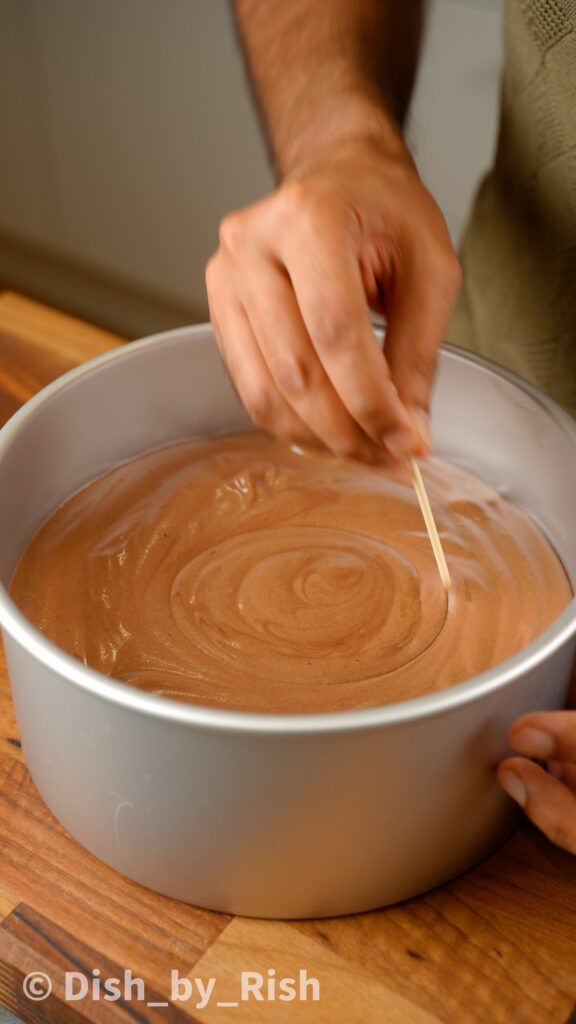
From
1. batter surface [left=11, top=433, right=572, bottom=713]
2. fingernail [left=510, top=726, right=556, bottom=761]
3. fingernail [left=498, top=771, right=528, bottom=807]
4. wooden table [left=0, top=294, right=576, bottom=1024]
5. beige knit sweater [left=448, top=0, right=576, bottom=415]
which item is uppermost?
beige knit sweater [left=448, top=0, right=576, bottom=415]

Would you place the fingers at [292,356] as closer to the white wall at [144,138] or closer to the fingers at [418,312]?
the fingers at [418,312]

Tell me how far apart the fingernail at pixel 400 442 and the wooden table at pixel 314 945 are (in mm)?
257

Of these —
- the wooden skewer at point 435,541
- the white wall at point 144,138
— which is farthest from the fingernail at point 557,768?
the white wall at point 144,138

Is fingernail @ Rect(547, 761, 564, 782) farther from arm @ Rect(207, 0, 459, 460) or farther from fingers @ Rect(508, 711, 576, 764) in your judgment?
arm @ Rect(207, 0, 459, 460)

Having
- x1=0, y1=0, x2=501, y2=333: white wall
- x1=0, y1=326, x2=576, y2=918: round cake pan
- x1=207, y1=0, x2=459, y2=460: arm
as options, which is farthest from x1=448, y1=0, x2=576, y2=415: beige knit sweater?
x1=0, y1=0, x2=501, y2=333: white wall

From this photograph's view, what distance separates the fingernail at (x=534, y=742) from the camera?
0.61 meters

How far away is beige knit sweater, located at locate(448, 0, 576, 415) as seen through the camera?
921 mm

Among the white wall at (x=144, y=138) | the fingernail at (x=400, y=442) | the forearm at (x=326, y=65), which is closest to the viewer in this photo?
the fingernail at (x=400, y=442)

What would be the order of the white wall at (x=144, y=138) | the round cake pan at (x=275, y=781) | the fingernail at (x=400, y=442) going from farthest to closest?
the white wall at (x=144, y=138), the fingernail at (x=400, y=442), the round cake pan at (x=275, y=781)

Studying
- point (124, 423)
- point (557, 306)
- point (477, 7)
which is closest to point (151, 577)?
point (124, 423)

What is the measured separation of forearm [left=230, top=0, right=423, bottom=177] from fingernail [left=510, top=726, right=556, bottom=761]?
46cm

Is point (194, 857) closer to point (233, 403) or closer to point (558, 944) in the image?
point (558, 944)

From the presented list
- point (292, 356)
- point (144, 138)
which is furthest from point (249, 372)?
point (144, 138)

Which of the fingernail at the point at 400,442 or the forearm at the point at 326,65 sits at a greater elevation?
the forearm at the point at 326,65
